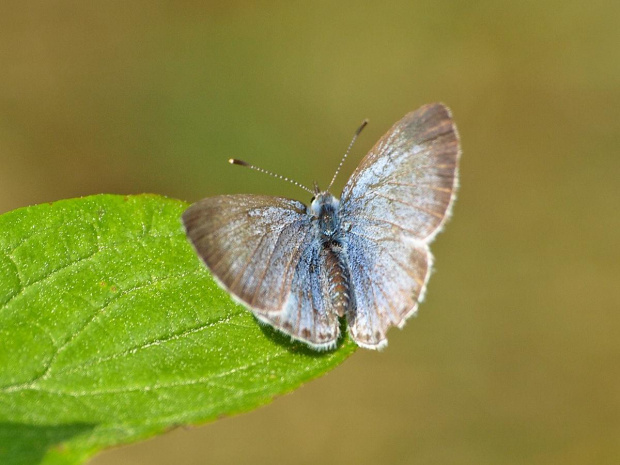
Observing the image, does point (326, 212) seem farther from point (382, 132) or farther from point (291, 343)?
point (382, 132)

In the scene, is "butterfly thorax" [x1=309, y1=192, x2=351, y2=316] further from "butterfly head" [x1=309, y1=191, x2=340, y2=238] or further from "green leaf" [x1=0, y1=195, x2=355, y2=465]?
"green leaf" [x1=0, y1=195, x2=355, y2=465]

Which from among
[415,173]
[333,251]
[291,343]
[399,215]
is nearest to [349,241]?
[333,251]

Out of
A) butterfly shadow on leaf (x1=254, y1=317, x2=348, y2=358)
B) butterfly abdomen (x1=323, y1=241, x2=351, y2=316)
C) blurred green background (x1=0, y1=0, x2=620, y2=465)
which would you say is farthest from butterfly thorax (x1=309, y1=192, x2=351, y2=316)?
blurred green background (x1=0, y1=0, x2=620, y2=465)

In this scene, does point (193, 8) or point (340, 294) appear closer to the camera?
point (340, 294)

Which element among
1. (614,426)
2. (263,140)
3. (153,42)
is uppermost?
(153,42)

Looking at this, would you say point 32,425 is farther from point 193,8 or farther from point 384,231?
point 193,8

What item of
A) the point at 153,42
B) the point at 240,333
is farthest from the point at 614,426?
the point at 153,42

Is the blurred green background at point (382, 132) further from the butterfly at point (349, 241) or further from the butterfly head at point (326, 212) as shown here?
the butterfly at point (349, 241)
